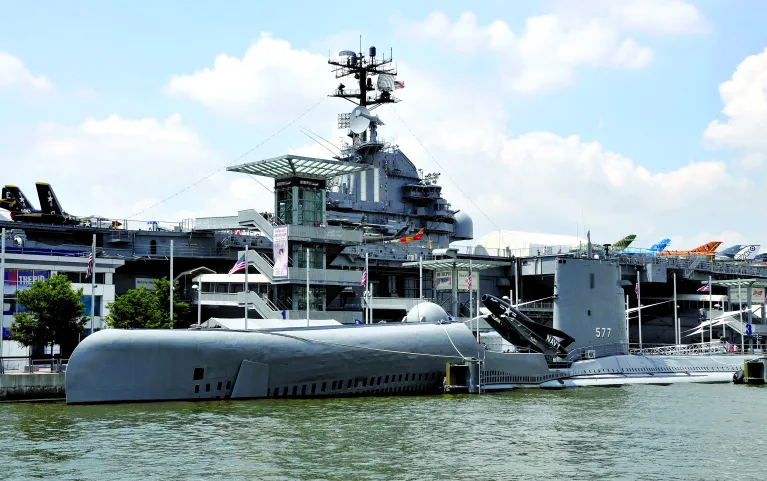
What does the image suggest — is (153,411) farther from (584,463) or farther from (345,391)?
(584,463)

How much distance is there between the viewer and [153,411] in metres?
29.3

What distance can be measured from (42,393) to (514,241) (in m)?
81.0

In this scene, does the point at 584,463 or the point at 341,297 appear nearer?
Result: the point at 584,463

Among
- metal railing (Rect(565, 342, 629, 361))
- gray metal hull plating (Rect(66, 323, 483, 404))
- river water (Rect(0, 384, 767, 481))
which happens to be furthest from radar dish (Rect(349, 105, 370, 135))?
river water (Rect(0, 384, 767, 481))

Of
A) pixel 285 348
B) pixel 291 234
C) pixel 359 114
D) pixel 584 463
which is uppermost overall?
pixel 359 114

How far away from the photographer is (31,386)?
35.8 m

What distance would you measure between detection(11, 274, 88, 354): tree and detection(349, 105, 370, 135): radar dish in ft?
135

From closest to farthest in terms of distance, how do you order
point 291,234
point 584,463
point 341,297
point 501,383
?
1. point 584,463
2. point 501,383
3. point 291,234
4. point 341,297

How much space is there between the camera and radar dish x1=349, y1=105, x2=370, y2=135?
3287 inches

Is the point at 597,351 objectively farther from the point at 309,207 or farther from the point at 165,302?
the point at 165,302

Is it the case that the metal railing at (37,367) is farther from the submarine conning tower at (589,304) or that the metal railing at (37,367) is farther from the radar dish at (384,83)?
the radar dish at (384,83)

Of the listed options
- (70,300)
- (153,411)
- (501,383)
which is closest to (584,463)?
(153,411)

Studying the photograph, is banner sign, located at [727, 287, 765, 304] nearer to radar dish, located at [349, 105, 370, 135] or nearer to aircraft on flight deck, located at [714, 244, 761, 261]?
radar dish, located at [349, 105, 370, 135]

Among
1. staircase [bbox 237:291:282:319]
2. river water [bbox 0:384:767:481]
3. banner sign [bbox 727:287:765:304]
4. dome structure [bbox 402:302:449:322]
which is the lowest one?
river water [bbox 0:384:767:481]
